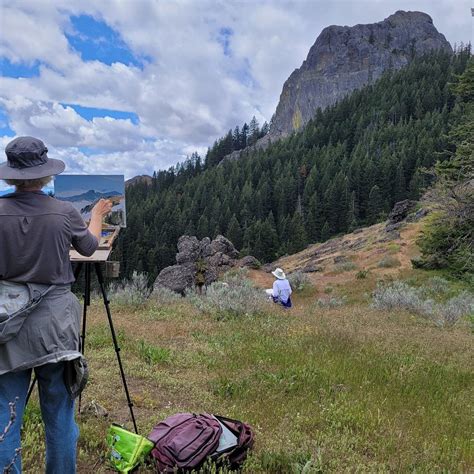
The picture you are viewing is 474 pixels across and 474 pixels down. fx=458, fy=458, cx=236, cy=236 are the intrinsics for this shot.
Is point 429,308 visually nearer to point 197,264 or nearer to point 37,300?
point 37,300

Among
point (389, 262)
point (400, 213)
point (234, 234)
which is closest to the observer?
point (389, 262)

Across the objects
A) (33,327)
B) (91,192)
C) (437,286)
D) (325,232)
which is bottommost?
(437,286)

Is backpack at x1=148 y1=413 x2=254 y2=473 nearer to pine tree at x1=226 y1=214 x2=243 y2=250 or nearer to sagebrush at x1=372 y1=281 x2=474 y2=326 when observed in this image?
sagebrush at x1=372 y1=281 x2=474 y2=326

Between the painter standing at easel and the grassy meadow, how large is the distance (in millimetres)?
981

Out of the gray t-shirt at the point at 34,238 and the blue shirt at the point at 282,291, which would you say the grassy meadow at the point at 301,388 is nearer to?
the gray t-shirt at the point at 34,238

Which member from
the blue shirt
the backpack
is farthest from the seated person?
the backpack

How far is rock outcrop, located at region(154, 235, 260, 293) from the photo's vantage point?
32906mm

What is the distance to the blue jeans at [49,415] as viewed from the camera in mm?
2596

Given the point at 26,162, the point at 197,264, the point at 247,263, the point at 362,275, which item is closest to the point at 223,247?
the point at 247,263

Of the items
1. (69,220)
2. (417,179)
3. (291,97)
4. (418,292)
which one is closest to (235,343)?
(69,220)

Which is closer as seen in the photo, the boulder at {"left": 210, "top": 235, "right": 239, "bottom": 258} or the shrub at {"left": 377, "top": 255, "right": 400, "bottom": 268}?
the shrub at {"left": 377, "top": 255, "right": 400, "bottom": 268}

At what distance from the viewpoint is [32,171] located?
272 centimetres

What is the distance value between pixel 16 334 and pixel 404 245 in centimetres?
3212

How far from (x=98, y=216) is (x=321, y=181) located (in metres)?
87.0
